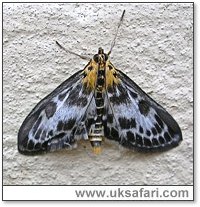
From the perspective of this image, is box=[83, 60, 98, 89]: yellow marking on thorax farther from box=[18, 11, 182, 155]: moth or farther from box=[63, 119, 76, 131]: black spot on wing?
box=[63, 119, 76, 131]: black spot on wing

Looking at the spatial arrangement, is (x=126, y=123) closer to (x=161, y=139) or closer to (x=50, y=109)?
(x=161, y=139)

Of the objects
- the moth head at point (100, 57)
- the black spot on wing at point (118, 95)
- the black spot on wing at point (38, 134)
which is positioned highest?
the moth head at point (100, 57)

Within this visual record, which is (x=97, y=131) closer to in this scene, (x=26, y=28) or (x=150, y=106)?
(x=150, y=106)

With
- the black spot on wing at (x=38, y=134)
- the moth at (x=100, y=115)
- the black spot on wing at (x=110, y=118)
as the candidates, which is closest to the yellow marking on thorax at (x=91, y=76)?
the moth at (x=100, y=115)

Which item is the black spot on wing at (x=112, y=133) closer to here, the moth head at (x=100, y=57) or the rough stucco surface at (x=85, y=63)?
the rough stucco surface at (x=85, y=63)

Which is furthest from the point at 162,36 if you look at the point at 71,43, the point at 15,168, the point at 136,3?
the point at 15,168

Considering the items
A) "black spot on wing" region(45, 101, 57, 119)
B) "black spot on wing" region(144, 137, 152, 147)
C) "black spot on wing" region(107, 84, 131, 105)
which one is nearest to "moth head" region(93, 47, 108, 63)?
"black spot on wing" region(107, 84, 131, 105)

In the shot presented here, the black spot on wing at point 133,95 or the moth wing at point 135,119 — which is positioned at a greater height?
the black spot on wing at point 133,95
